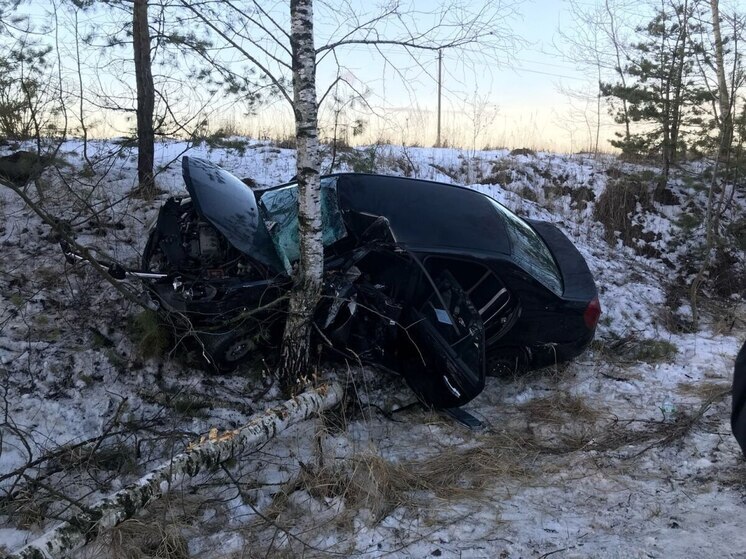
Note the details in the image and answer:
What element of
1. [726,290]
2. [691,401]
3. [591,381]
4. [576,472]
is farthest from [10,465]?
[726,290]

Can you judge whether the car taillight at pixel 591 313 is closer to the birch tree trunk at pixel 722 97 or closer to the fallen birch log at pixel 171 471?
the fallen birch log at pixel 171 471

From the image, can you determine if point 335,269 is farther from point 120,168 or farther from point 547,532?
point 120,168

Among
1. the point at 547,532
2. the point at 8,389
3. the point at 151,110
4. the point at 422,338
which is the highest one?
the point at 151,110

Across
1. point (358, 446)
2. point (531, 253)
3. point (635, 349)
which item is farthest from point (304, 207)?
point (635, 349)

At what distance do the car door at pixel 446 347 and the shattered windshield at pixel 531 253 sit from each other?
826 millimetres

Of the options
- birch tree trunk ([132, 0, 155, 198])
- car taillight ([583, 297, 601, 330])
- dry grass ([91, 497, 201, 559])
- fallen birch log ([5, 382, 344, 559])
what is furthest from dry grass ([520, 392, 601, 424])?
birch tree trunk ([132, 0, 155, 198])

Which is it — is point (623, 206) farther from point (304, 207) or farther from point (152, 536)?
point (152, 536)

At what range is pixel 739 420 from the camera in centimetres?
136

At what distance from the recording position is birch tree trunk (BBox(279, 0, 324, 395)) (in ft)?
12.1

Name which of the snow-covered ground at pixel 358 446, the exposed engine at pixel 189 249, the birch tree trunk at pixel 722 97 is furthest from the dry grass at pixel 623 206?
the exposed engine at pixel 189 249

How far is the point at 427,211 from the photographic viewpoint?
14.9ft

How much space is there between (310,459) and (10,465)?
1736 mm

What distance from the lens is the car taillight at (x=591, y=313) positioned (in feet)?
14.9

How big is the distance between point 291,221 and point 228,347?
45.6 inches
